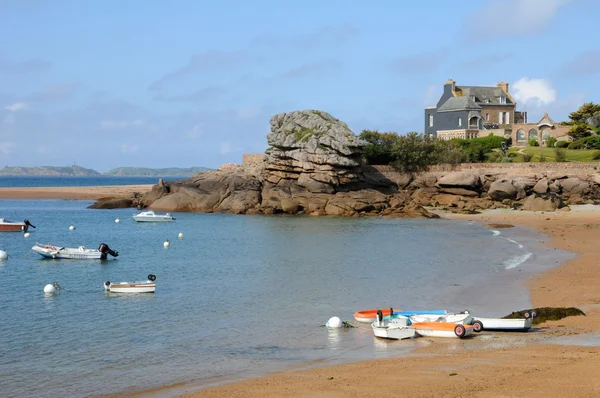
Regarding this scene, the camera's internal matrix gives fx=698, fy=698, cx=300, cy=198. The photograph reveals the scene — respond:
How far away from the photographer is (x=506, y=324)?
21.3 metres

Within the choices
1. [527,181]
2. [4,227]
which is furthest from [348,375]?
[527,181]

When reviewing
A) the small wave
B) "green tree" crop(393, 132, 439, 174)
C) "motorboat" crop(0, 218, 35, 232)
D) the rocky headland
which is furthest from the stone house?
"motorboat" crop(0, 218, 35, 232)

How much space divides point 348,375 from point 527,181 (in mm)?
60371

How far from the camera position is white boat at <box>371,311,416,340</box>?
69.3 feet

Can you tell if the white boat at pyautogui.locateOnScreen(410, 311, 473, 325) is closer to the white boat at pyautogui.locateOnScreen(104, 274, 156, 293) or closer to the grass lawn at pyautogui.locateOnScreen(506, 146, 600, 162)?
the white boat at pyautogui.locateOnScreen(104, 274, 156, 293)

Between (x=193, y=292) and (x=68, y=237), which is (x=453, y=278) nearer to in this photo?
(x=193, y=292)

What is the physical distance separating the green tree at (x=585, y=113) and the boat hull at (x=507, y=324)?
78286mm

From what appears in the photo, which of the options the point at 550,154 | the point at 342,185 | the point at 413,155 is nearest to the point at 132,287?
the point at 342,185

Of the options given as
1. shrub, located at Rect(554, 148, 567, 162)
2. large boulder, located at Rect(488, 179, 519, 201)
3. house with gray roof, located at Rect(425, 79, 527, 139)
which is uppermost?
house with gray roof, located at Rect(425, 79, 527, 139)

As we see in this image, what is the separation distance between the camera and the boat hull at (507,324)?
2100 centimetres

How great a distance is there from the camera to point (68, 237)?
5394cm

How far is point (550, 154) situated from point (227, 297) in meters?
65.2

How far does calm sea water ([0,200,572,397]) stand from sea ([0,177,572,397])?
0.08 m

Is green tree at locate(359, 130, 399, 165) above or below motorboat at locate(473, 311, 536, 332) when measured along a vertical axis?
above
